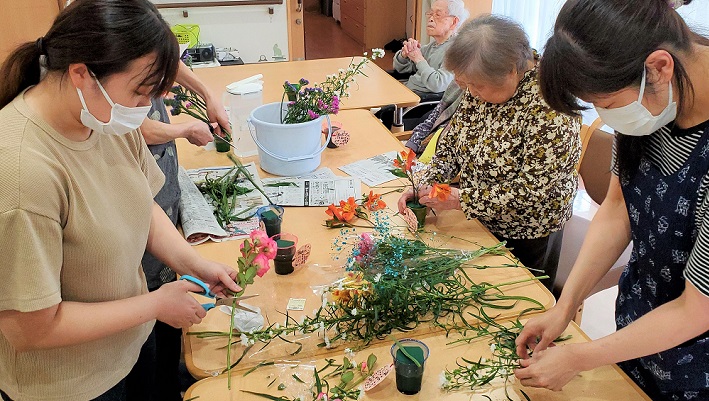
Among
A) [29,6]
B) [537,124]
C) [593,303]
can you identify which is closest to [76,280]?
[537,124]

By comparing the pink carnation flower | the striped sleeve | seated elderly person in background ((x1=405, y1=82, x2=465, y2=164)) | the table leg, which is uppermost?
the striped sleeve

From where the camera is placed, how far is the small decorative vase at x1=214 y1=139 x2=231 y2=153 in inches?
98.4

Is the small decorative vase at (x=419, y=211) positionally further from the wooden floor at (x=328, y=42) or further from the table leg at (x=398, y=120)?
the wooden floor at (x=328, y=42)

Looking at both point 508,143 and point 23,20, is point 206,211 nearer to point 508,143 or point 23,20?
point 508,143

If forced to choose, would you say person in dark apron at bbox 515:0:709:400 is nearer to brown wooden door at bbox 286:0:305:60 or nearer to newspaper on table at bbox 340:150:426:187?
newspaper on table at bbox 340:150:426:187

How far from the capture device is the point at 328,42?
8.47m

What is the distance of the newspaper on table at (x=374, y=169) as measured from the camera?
2266 millimetres

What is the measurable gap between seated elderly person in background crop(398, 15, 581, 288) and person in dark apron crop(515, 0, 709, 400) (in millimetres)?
443

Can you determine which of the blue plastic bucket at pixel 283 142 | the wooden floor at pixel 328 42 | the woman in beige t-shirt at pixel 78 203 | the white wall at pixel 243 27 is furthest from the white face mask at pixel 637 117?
the wooden floor at pixel 328 42

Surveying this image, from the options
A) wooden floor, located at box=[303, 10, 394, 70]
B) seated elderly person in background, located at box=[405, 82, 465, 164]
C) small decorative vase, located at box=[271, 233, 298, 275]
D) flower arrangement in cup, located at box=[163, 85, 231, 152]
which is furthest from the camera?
wooden floor, located at box=[303, 10, 394, 70]

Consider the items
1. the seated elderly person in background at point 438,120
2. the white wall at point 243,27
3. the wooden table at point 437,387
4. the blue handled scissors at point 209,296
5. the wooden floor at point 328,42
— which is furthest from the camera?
the wooden floor at point 328,42

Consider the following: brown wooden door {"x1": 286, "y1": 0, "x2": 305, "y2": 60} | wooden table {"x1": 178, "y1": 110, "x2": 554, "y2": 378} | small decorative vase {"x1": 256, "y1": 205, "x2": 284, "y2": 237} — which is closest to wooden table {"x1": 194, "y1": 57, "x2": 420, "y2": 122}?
wooden table {"x1": 178, "y1": 110, "x2": 554, "y2": 378}

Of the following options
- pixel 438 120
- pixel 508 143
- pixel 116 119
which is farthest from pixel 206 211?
pixel 438 120

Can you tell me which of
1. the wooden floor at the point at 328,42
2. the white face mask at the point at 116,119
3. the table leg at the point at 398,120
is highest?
the white face mask at the point at 116,119
